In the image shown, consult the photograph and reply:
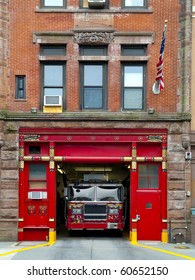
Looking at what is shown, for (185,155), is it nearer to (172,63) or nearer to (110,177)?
(172,63)

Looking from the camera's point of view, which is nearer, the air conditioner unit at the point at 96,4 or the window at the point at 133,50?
the air conditioner unit at the point at 96,4

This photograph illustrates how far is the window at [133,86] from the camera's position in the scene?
21.2 metres

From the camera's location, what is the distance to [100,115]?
819 inches

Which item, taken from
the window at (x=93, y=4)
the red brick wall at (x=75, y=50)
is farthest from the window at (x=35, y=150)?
the window at (x=93, y=4)

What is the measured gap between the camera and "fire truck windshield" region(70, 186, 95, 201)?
22.3m

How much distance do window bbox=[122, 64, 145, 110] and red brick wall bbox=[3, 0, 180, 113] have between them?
344 millimetres

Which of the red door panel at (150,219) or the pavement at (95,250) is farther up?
the red door panel at (150,219)

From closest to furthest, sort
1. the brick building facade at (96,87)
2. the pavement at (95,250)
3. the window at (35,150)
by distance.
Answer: the pavement at (95,250) → the brick building facade at (96,87) → the window at (35,150)

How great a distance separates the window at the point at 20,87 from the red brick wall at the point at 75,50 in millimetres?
184

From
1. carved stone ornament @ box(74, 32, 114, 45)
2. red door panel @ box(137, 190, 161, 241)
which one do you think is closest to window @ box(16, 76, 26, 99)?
carved stone ornament @ box(74, 32, 114, 45)

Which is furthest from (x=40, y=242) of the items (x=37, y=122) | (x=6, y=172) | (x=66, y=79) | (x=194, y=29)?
(x=194, y=29)

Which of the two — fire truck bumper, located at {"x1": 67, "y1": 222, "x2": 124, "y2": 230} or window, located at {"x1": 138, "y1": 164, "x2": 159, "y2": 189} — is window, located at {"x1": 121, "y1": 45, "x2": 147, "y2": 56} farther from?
fire truck bumper, located at {"x1": 67, "y1": 222, "x2": 124, "y2": 230}

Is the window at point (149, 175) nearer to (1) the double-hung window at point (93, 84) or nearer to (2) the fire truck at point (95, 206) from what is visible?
(2) the fire truck at point (95, 206)

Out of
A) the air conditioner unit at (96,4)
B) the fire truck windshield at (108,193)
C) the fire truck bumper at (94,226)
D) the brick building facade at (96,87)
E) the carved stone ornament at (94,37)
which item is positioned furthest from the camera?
the fire truck windshield at (108,193)
